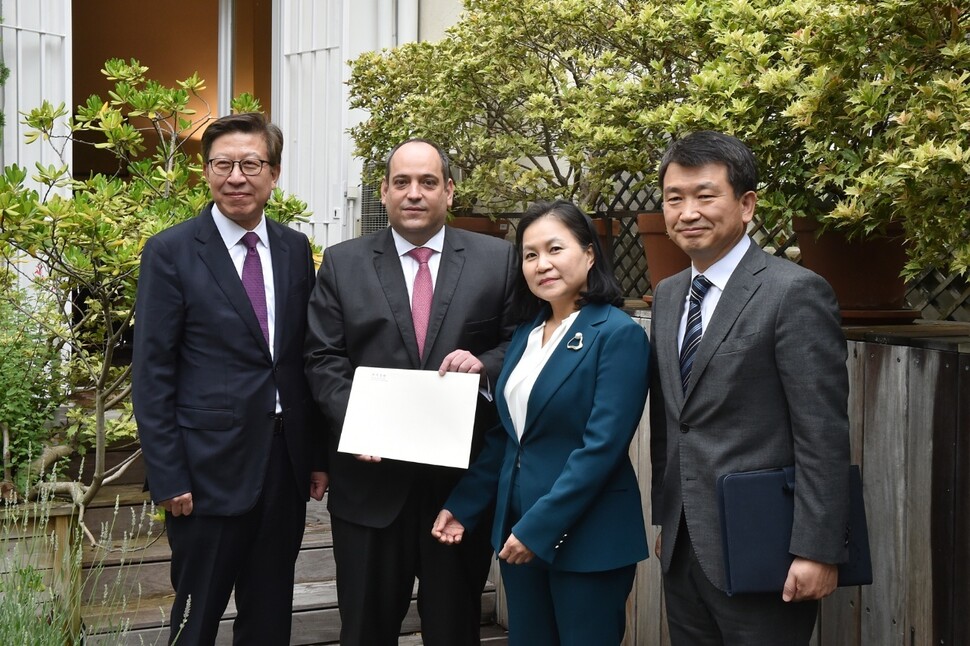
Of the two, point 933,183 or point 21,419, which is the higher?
point 933,183

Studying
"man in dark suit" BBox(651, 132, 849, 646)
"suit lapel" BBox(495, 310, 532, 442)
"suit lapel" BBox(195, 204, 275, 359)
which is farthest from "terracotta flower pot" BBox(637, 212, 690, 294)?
"suit lapel" BBox(195, 204, 275, 359)

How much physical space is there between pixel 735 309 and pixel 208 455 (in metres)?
1.76

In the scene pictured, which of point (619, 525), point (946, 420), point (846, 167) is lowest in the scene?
point (619, 525)

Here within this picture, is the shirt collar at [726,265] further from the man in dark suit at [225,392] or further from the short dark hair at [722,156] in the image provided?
the man in dark suit at [225,392]

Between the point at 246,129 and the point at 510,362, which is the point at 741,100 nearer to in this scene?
the point at 510,362

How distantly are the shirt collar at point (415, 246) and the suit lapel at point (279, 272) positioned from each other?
1.28 ft

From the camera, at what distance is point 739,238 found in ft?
8.51

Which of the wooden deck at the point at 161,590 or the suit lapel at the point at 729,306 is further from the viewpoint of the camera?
the wooden deck at the point at 161,590

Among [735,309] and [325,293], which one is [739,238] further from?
[325,293]

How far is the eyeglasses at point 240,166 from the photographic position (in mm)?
3244

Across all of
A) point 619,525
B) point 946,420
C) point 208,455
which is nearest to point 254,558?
point 208,455

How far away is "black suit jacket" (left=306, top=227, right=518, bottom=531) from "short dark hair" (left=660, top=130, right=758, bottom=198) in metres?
0.85

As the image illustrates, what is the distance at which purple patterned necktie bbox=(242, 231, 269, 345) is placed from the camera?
3.30 metres

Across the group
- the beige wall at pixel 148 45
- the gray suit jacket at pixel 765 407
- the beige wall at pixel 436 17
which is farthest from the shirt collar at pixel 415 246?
the beige wall at pixel 148 45
